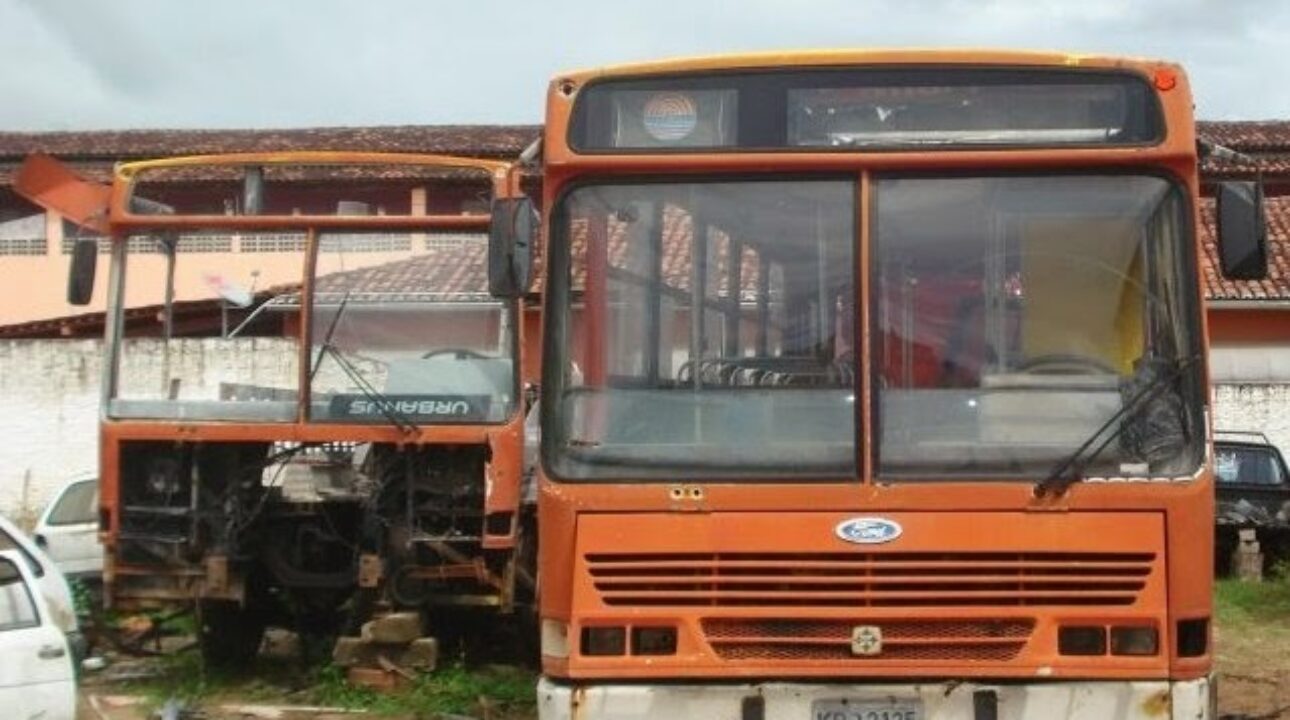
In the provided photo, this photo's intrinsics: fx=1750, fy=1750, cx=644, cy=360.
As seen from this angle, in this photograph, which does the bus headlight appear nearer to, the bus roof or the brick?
the bus roof

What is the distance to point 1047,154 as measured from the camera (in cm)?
631

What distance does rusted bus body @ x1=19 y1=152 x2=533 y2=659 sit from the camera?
392 inches

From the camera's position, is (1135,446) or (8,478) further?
(8,478)

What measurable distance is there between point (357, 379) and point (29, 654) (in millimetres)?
3051

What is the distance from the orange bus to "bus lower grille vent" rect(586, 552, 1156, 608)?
0.01 metres

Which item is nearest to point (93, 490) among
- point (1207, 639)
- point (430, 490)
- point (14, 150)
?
point (430, 490)

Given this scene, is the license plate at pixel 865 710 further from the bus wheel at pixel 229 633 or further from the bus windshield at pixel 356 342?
the bus wheel at pixel 229 633

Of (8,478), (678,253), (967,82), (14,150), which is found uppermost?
(14,150)

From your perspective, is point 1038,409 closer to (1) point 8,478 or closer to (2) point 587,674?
(2) point 587,674

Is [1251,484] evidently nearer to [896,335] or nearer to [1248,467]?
[1248,467]

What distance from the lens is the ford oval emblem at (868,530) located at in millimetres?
6082

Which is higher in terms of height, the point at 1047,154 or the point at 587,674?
the point at 1047,154

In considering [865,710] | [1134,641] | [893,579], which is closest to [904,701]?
[865,710]

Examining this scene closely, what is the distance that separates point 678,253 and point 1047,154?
1.40m
